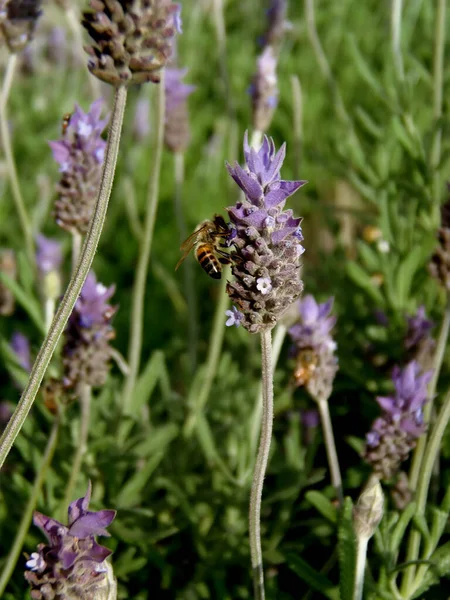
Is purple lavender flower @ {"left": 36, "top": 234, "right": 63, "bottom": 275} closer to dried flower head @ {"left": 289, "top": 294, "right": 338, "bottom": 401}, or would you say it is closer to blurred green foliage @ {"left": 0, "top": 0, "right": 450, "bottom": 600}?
blurred green foliage @ {"left": 0, "top": 0, "right": 450, "bottom": 600}

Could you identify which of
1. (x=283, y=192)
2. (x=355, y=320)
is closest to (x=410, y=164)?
(x=355, y=320)

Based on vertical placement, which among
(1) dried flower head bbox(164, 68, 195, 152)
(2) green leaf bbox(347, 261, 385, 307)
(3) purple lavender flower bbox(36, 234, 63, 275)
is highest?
(1) dried flower head bbox(164, 68, 195, 152)

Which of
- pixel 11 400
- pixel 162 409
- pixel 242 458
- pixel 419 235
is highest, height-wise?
pixel 419 235

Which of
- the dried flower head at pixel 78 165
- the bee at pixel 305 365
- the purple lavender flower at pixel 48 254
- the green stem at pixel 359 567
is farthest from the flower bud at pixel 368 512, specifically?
the purple lavender flower at pixel 48 254

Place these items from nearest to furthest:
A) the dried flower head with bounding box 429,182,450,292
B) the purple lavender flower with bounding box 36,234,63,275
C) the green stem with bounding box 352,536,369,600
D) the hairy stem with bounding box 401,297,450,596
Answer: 1. the green stem with bounding box 352,536,369,600
2. the hairy stem with bounding box 401,297,450,596
3. the dried flower head with bounding box 429,182,450,292
4. the purple lavender flower with bounding box 36,234,63,275

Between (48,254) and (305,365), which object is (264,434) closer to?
(305,365)

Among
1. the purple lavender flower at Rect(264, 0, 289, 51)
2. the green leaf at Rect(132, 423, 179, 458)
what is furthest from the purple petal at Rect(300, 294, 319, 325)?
the purple lavender flower at Rect(264, 0, 289, 51)

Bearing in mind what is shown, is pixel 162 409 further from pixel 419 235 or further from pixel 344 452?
pixel 419 235
